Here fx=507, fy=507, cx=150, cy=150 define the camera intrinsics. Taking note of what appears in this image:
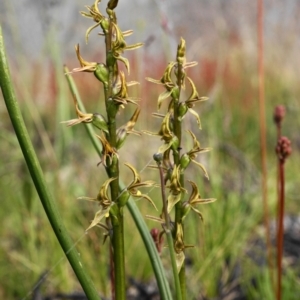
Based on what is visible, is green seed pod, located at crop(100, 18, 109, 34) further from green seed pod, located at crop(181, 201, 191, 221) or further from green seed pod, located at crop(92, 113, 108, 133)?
green seed pod, located at crop(181, 201, 191, 221)

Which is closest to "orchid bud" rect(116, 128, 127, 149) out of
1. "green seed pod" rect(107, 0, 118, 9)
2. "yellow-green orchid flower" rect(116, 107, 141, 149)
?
"yellow-green orchid flower" rect(116, 107, 141, 149)

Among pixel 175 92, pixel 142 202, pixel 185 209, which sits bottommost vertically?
pixel 142 202

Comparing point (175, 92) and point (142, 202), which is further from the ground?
point (175, 92)

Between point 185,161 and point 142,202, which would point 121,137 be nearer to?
point 185,161

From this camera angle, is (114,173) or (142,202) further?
(142,202)

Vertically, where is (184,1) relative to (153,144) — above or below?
above

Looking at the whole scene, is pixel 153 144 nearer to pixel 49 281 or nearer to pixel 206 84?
pixel 49 281

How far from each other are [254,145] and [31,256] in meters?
1.55

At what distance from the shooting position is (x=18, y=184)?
85.7 inches

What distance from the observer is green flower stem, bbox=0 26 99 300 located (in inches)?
15.1

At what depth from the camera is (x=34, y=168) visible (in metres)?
0.40

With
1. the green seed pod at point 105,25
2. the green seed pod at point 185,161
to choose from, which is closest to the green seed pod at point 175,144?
the green seed pod at point 185,161

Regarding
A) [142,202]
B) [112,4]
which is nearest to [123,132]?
[112,4]

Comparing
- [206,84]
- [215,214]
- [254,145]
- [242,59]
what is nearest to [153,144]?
[254,145]
